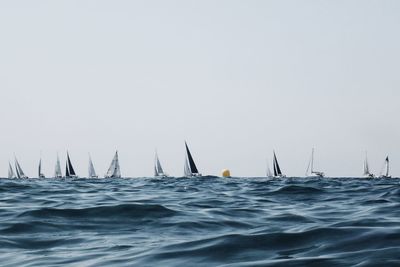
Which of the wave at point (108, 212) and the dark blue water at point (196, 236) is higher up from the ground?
the wave at point (108, 212)

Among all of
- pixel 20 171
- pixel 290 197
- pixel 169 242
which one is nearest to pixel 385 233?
pixel 169 242

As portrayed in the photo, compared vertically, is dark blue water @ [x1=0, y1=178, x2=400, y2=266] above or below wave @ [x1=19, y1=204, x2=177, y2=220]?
below

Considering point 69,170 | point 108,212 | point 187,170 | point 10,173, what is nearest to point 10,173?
point 10,173

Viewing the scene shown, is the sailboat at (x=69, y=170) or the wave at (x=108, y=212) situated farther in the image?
the sailboat at (x=69, y=170)

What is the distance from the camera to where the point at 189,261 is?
5.73 m

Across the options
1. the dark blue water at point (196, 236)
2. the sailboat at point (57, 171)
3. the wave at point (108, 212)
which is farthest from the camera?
the sailboat at point (57, 171)

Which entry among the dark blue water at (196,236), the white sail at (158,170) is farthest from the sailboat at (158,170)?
the dark blue water at (196,236)

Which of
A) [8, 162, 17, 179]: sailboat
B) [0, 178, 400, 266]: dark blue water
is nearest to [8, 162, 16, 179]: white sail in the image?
[8, 162, 17, 179]: sailboat

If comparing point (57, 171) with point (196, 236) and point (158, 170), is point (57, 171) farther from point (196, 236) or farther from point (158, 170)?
point (196, 236)

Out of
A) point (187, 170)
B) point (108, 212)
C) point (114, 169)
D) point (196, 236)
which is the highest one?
point (114, 169)

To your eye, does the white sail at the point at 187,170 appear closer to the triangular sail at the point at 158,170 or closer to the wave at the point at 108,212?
the triangular sail at the point at 158,170

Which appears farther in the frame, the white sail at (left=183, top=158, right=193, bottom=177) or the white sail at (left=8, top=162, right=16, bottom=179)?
the white sail at (left=8, top=162, right=16, bottom=179)

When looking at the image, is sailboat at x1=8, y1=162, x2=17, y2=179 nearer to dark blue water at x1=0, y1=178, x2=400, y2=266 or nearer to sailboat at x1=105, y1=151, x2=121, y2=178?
sailboat at x1=105, y1=151, x2=121, y2=178

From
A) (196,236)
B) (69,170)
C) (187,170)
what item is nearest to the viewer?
(196,236)
